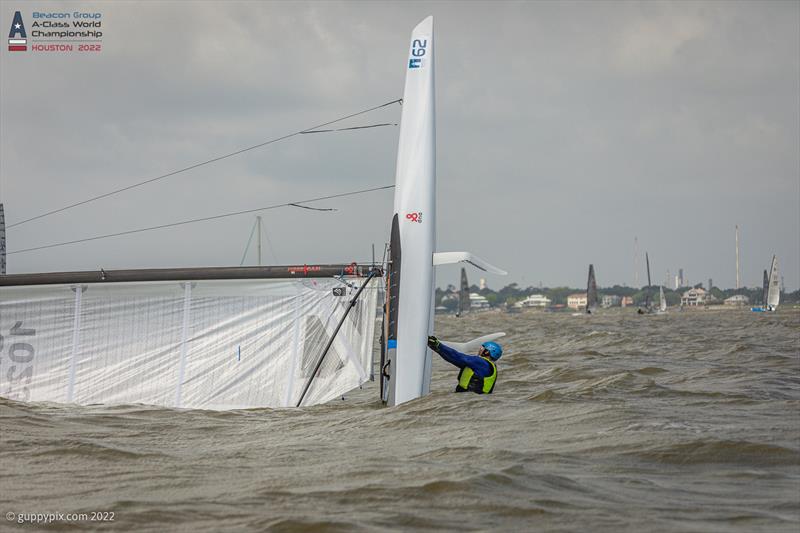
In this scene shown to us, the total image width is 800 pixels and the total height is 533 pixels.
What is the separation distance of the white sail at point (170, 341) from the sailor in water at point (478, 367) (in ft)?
7.44

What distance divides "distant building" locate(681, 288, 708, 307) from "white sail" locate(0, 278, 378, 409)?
17492cm

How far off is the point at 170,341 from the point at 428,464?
6.92m

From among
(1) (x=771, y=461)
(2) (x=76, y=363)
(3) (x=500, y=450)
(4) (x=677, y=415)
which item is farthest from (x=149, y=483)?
(2) (x=76, y=363)

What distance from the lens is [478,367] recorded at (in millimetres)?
11992

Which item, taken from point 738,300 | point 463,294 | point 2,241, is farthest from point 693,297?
point 2,241

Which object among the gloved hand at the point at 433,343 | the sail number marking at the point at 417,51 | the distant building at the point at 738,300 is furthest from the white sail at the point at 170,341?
the distant building at the point at 738,300

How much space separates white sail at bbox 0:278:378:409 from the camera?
13242mm

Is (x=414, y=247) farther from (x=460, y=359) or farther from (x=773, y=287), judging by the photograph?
(x=773, y=287)

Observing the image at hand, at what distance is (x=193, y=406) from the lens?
13.1m

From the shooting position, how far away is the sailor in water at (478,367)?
38.1 ft

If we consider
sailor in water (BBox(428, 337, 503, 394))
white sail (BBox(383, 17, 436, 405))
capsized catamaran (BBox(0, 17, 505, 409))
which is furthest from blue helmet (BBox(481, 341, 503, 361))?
capsized catamaran (BBox(0, 17, 505, 409))

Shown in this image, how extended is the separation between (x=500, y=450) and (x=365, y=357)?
6370mm

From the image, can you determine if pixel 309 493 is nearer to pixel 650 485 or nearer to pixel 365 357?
pixel 650 485

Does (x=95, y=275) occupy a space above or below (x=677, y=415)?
above
